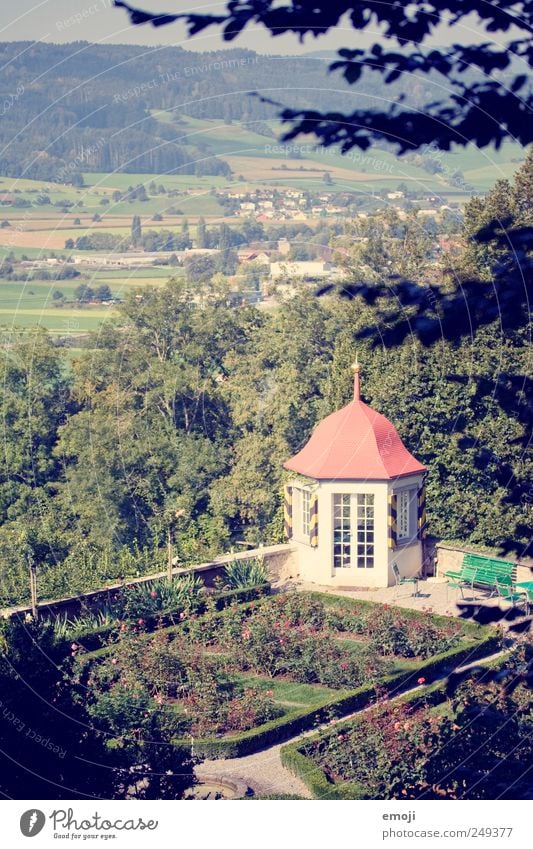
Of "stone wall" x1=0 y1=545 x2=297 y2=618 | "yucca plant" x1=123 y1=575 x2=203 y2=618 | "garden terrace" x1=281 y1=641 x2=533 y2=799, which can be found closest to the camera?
"garden terrace" x1=281 y1=641 x2=533 y2=799

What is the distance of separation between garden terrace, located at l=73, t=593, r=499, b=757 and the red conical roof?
3177 millimetres

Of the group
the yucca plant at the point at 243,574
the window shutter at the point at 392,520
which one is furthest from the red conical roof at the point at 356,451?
the yucca plant at the point at 243,574

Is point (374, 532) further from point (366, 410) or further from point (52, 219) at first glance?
point (52, 219)

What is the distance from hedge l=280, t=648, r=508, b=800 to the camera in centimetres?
1316

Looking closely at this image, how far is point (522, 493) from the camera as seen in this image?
32.4 ft

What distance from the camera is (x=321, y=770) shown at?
13.9 metres

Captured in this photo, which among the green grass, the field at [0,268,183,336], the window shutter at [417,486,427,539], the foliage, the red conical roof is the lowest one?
the green grass

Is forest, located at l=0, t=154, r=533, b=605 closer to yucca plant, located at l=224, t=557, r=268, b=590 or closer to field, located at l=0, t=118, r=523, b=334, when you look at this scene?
yucca plant, located at l=224, t=557, r=268, b=590

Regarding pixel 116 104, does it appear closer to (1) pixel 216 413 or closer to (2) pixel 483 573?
(1) pixel 216 413

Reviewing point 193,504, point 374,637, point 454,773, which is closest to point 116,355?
point 193,504

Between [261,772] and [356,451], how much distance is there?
974 cm

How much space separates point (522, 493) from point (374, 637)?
9430 millimetres

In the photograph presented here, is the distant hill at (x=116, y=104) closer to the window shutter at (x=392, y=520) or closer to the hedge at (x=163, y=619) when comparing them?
the window shutter at (x=392, y=520)
